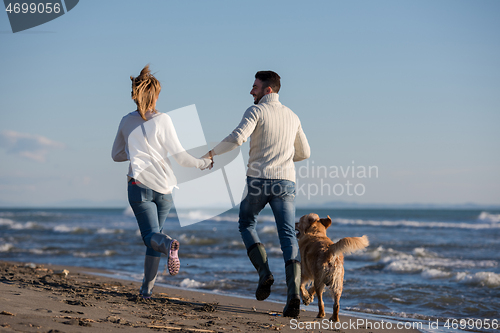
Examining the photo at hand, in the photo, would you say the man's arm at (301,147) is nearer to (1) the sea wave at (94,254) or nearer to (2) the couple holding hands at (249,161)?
(2) the couple holding hands at (249,161)

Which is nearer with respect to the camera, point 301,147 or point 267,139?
point 267,139

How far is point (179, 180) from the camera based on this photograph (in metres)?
4.01

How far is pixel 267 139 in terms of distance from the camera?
351 centimetres

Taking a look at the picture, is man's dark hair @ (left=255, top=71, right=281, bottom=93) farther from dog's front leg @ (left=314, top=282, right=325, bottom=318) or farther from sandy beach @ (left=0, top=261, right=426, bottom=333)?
sandy beach @ (left=0, top=261, right=426, bottom=333)

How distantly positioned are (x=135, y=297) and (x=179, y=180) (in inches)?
49.6

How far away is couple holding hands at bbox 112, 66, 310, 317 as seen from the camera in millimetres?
3471

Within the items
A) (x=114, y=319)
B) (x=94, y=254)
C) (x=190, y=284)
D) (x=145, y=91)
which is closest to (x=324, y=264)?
(x=114, y=319)

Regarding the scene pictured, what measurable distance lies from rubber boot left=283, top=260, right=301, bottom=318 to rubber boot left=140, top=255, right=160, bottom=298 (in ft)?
4.18

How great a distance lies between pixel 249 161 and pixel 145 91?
113 cm

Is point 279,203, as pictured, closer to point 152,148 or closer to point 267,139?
point 267,139

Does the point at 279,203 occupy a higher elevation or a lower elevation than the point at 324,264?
higher

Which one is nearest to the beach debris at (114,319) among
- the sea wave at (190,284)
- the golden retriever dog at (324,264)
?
the golden retriever dog at (324,264)

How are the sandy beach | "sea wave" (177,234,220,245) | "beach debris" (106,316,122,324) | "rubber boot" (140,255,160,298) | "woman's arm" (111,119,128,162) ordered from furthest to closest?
"sea wave" (177,234,220,245)
"rubber boot" (140,255,160,298)
"woman's arm" (111,119,128,162)
"beach debris" (106,316,122,324)
the sandy beach

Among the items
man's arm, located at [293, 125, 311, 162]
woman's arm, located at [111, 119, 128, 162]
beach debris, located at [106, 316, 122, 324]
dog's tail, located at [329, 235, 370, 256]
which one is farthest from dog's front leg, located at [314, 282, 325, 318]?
woman's arm, located at [111, 119, 128, 162]
